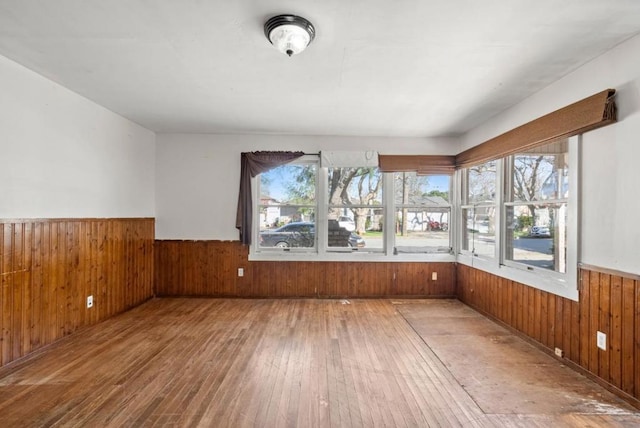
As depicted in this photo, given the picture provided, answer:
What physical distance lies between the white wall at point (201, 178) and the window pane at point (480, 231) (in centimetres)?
244

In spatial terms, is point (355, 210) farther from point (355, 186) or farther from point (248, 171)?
point (248, 171)

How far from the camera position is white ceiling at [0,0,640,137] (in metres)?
1.84

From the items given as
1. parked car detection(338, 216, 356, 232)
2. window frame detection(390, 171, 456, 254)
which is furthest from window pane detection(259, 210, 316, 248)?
window frame detection(390, 171, 456, 254)

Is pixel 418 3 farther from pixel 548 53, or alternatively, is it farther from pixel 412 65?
pixel 548 53

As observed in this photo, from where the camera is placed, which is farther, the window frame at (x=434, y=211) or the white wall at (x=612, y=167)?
the window frame at (x=434, y=211)

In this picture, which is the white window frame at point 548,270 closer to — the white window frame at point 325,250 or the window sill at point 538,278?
the window sill at point 538,278

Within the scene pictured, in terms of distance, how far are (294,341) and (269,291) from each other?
1661mm

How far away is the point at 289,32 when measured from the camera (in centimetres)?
196

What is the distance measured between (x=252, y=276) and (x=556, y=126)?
416 centimetres

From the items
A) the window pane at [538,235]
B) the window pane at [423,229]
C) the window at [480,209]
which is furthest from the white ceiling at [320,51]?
the window pane at [423,229]

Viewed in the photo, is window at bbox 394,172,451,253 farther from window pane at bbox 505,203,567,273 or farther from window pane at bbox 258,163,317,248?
window pane at bbox 258,163,317,248

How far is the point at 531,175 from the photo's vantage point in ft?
10.9

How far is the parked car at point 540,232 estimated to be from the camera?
3072 mm

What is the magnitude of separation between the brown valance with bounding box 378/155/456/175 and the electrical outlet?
9.46 ft
